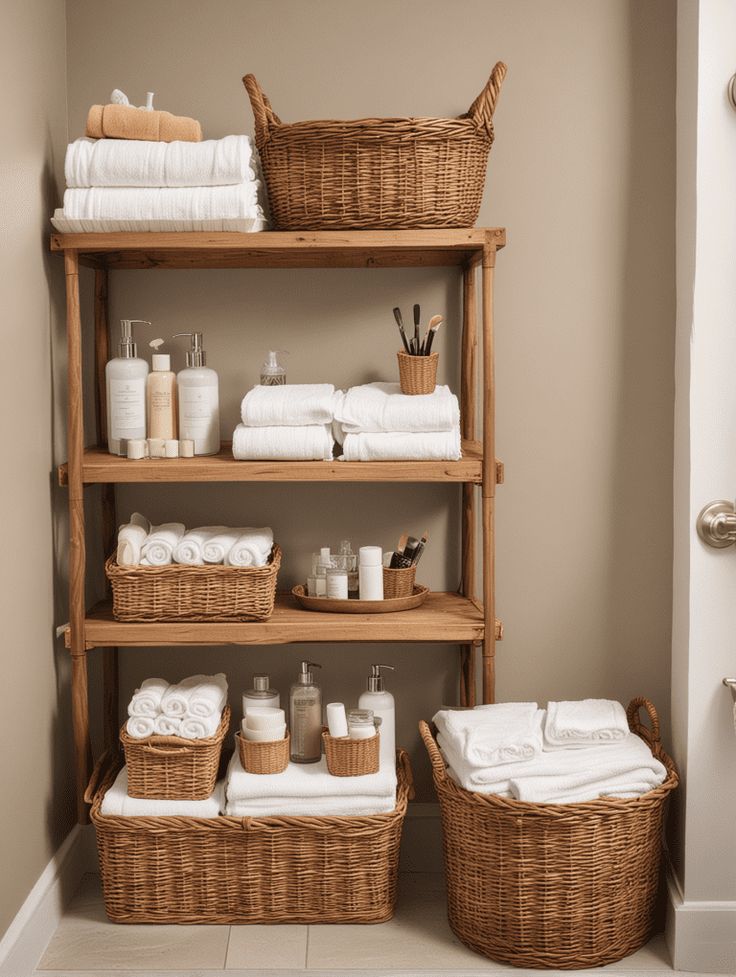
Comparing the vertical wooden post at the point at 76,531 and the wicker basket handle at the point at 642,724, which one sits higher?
the vertical wooden post at the point at 76,531

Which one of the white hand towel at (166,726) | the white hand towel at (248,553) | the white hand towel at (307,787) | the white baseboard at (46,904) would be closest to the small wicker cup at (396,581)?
the white hand towel at (248,553)

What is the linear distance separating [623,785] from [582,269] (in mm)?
1124

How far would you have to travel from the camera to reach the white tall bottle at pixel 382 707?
2324mm

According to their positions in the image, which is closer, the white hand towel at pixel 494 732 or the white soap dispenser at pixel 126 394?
the white hand towel at pixel 494 732

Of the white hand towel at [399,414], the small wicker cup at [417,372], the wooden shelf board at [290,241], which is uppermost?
the wooden shelf board at [290,241]

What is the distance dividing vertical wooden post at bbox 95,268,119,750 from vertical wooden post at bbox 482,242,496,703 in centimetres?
87

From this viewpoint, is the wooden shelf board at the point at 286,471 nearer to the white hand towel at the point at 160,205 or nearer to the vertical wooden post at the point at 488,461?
the vertical wooden post at the point at 488,461

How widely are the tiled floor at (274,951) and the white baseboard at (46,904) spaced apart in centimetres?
4

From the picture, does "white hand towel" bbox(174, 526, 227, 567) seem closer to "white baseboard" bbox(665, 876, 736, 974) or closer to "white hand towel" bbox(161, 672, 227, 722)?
"white hand towel" bbox(161, 672, 227, 722)

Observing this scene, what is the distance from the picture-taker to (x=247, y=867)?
87.5 inches

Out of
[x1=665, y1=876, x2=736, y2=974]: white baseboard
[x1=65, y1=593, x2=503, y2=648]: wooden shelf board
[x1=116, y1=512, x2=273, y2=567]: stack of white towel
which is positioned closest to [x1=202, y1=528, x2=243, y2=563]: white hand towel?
[x1=116, y1=512, x2=273, y2=567]: stack of white towel

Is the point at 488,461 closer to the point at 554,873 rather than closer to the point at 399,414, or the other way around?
the point at 399,414

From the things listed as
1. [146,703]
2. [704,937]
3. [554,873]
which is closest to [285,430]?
[146,703]

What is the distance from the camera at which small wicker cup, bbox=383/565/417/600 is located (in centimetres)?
234
